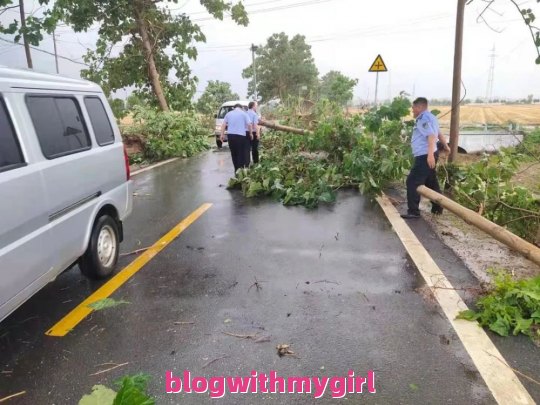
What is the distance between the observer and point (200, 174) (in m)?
10.5

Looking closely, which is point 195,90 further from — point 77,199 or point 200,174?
point 77,199

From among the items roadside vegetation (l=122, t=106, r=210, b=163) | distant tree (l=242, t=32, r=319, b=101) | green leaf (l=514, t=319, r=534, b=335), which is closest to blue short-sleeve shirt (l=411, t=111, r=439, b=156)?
green leaf (l=514, t=319, r=534, b=335)

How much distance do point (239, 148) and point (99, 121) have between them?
4830 millimetres

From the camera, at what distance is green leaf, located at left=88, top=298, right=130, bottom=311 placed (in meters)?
3.66

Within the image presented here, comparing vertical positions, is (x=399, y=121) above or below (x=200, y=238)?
above

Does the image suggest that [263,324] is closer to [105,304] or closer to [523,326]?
[105,304]

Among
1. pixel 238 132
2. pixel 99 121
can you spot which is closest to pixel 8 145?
pixel 99 121

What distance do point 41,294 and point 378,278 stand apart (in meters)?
3.34

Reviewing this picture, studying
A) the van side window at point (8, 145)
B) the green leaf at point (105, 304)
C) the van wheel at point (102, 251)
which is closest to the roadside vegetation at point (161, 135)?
the van wheel at point (102, 251)

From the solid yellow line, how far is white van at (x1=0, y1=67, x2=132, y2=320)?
0.17m

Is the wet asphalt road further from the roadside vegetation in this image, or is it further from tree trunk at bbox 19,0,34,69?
the roadside vegetation

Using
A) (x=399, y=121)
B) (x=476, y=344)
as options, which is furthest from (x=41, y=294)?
(x=399, y=121)

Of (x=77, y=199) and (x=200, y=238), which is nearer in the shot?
(x=77, y=199)

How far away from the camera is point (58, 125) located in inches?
136
